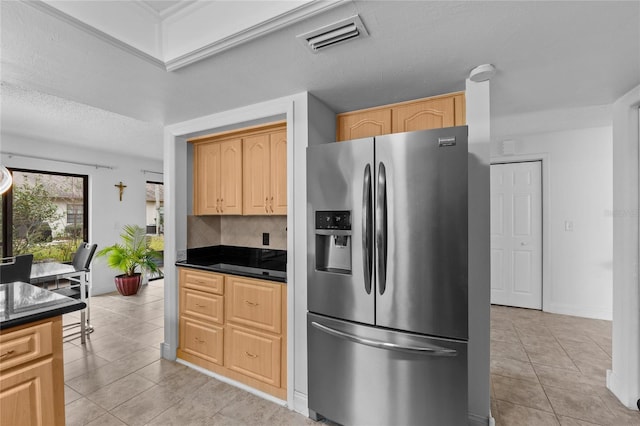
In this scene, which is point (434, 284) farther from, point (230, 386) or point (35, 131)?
point (35, 131)

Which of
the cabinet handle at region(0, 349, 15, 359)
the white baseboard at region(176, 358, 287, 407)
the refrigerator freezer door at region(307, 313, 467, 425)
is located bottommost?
the white baseboard at region(176, 358, 287, 407)

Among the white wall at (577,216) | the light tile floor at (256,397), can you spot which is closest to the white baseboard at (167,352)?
the light tile floor at (256,397)

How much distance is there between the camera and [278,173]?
252 cm

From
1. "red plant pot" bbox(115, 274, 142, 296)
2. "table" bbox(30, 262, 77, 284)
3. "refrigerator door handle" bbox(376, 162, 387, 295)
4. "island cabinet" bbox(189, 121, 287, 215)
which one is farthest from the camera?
"red plant pot" bbox(115, 274, 142, 296)

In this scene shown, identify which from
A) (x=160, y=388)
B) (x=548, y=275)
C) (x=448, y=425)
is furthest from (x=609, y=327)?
(x=160, y=388)

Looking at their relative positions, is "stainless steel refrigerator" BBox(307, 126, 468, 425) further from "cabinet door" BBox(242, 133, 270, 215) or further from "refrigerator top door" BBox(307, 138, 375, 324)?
"cabinet door" BBox(242, 133, 270, 215)

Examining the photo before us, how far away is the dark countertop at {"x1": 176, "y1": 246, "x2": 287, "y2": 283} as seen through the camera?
2.40 meters

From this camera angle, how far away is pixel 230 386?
7.96 ft

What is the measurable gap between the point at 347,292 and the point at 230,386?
55.7 inches

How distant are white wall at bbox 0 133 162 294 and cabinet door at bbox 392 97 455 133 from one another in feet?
16.6

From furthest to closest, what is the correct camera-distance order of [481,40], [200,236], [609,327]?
[609,327]
[200,236]
[481,40]

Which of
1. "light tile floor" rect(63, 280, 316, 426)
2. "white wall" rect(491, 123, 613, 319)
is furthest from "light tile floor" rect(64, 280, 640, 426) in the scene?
"white wall" rect(491, 123, 613, 319)

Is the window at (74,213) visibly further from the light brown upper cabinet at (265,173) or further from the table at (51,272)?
the light brown upper cabinet at (265,173)

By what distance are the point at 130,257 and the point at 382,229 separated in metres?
4.76
